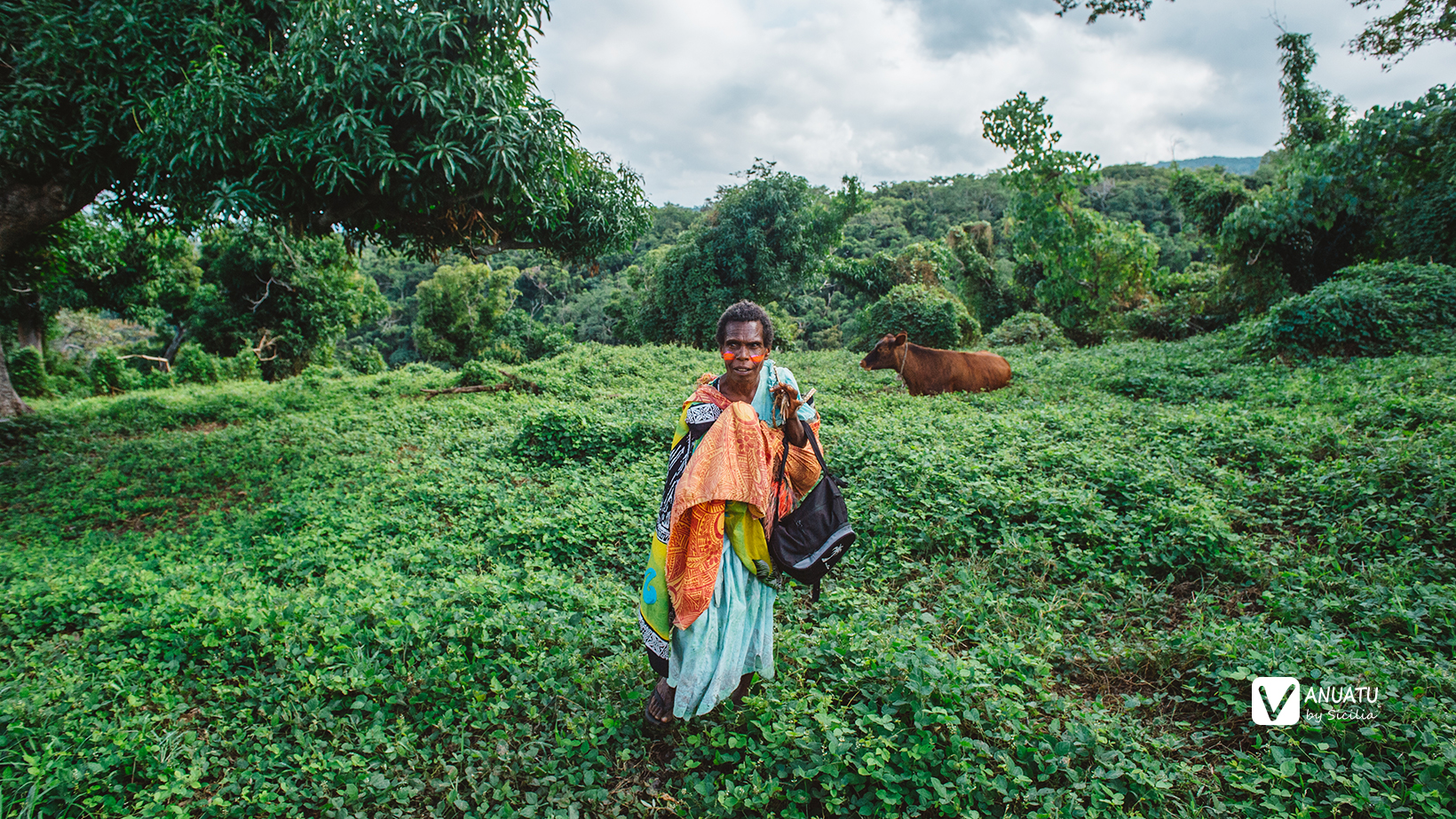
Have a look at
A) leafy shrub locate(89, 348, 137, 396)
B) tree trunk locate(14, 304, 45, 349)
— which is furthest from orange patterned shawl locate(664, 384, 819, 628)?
tree trunk locate(14, 304, 45, 349)

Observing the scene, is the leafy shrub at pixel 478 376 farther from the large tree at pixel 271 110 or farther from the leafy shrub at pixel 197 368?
the leafy shrub at pixel 197 368

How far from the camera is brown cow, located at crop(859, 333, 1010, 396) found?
10266mm

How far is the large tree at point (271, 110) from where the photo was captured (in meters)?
6.13

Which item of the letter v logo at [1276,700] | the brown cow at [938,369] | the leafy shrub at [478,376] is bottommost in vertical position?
the letter v logo at [1276,700]

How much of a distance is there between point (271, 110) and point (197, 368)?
17076mm

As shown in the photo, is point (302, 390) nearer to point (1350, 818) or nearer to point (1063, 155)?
point (1350, 818)

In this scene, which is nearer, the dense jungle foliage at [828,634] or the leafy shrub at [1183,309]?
the dense jungle foliage at [828,634]

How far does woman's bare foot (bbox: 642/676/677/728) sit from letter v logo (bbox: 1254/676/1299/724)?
256cm

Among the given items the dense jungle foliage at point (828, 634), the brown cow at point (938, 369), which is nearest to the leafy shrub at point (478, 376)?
the dense jungle foliage at point (828, 634)

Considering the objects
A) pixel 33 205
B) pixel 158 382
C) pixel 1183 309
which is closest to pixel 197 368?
pixel 158 382

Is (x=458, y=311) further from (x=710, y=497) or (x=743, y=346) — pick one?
(x=710, y=497)

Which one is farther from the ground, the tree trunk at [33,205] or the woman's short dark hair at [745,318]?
the tree trunk at [33,205]

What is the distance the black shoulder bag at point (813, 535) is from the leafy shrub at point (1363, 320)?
1136 cm

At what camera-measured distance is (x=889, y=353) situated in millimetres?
10422
